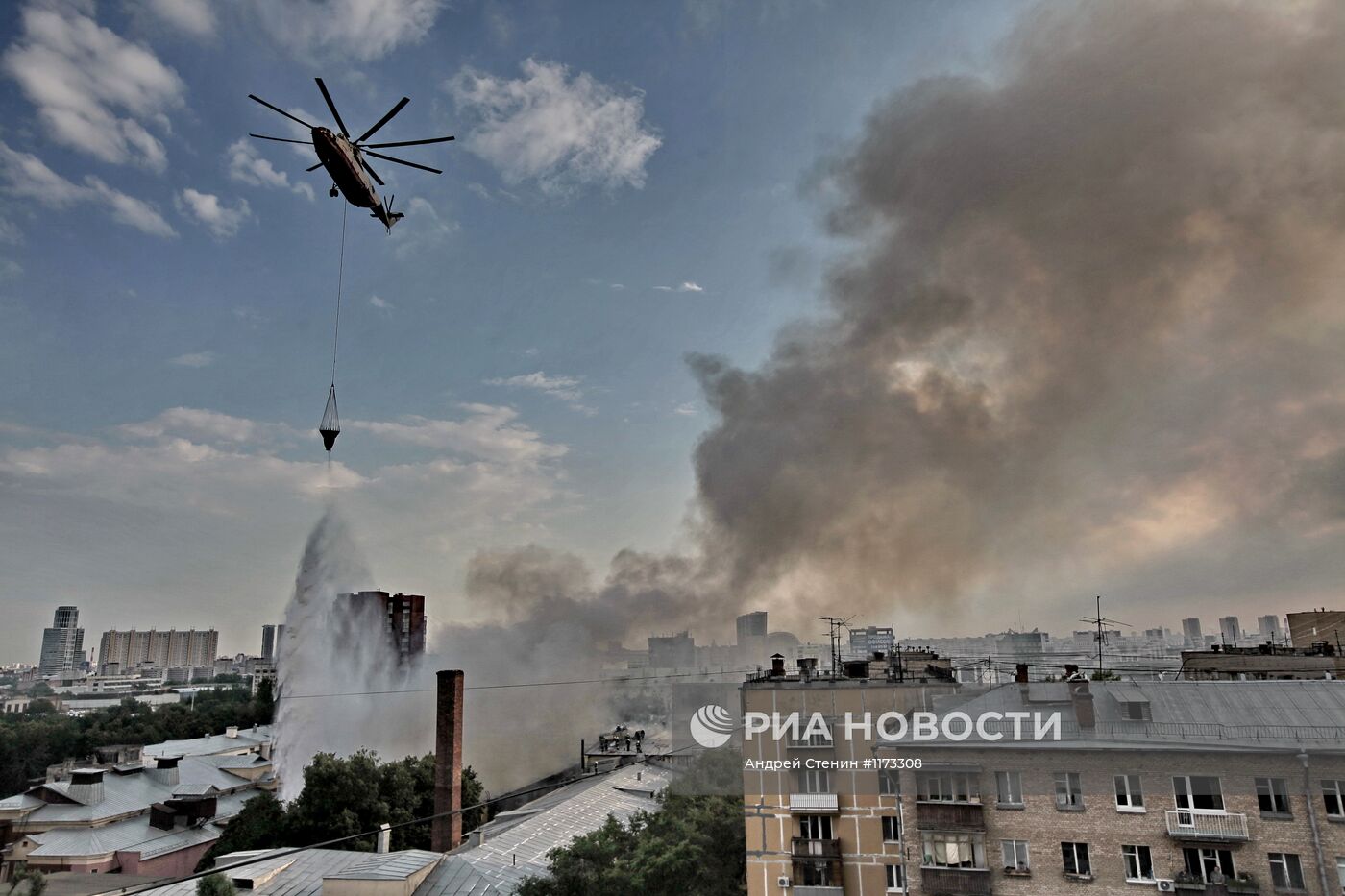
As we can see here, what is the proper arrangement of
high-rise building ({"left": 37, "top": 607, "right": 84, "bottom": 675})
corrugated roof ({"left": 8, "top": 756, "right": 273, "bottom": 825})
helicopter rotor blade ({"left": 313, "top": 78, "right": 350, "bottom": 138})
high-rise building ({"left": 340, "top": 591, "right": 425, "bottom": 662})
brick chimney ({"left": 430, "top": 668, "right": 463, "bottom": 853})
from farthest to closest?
high-rise building ({"left": 37, "top": 607, "right": 84, "bottom": 675}) < high-rise building ({"left": 340, "top": 591, "right": 425, "bottom": 662}) < corrugated roof ({"left": 8, "top": 756, "right": 273, "bottom": 825}) < brick chimney ({"left": 430, "top": 668, "right": 463, "bottom": 853}) < helicopter rotor blade ({"left": 313, "top": 78, "right": 350, "bottom": 138})

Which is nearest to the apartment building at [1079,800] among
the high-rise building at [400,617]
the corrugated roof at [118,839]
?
the corrugated roof at [118,839]

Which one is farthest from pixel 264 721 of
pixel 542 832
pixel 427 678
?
pixel 542 832

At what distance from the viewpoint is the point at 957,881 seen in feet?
64.5

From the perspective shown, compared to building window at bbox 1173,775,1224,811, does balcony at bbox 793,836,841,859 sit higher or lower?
lower

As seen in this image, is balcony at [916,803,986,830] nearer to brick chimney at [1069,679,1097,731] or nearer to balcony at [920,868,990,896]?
balcony at [920,868,990,896]

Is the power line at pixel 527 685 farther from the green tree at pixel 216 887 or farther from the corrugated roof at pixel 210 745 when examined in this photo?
the green tree at pixel 216 887

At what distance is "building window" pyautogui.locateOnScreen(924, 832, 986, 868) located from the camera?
1965cm

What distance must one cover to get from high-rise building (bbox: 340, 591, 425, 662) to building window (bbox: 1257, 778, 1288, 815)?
170 ft

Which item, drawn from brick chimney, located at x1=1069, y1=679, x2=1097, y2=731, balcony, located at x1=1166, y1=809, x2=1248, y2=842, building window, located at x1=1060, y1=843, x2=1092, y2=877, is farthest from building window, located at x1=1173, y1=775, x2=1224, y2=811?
building window, located at x1=1060, y1=843, x2=1092, y2=877

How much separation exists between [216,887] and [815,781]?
49.7ft

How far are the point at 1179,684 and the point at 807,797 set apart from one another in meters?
10.0

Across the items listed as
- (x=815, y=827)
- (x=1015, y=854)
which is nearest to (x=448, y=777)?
(x=815, y=827)

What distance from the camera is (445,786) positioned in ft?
98.9

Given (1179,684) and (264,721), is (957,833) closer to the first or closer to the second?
(1179,684)
